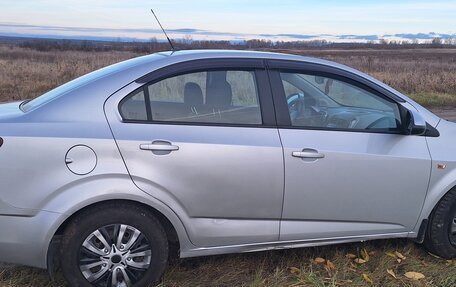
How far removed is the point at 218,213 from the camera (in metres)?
3.19

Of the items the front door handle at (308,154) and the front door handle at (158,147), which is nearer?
the front door handle at (158,147)

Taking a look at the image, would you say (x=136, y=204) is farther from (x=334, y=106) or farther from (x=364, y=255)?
(x=364, y=255)

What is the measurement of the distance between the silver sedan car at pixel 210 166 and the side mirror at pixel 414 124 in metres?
0.01

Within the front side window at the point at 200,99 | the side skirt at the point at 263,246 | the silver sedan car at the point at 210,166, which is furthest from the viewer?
the side skirt at the point at 263,246

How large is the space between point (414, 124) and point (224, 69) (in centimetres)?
143

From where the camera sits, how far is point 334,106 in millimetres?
3738

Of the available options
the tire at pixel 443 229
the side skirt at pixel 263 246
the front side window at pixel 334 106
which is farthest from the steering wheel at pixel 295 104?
the tire at pixel 443 229

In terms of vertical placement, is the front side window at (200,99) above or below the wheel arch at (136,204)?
above

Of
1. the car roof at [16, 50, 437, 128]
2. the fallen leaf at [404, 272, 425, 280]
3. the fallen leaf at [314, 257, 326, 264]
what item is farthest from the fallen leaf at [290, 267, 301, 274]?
the car roof at [16, 50, 437, 128]

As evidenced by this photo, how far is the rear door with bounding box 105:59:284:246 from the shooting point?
3027mm

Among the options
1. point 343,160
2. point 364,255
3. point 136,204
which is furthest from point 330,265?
point 136,204

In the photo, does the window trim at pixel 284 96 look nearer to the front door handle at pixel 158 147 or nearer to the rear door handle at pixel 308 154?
the rear door handle at pixel 308 154

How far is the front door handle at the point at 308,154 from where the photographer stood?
3236 millimetres

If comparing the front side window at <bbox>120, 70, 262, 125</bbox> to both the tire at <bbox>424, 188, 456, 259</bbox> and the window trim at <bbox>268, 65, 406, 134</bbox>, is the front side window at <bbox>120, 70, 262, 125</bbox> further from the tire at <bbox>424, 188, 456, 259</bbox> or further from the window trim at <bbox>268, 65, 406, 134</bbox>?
the tire at <bbox>424, 188, 456, 259</bbox>
